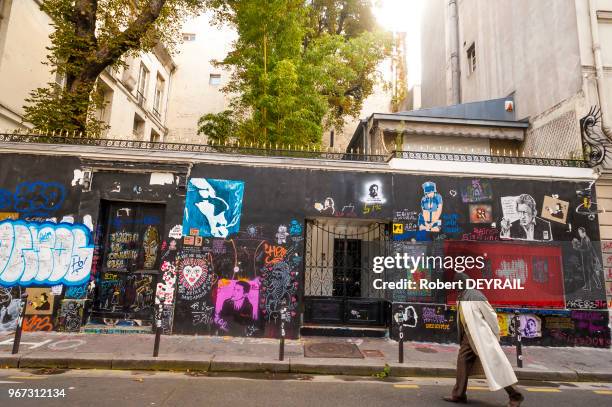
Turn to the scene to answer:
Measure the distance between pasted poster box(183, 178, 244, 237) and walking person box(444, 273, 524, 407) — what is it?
548 cm

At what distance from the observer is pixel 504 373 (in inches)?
177

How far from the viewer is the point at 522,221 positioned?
9.07 metres

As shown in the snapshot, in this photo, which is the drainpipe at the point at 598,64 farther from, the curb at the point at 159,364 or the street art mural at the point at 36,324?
the street art mural at the point at 36,324

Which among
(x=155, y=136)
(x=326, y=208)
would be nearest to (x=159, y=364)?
(x=326, y=208)

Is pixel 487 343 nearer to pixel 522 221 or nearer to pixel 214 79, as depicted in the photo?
pixel 522 221

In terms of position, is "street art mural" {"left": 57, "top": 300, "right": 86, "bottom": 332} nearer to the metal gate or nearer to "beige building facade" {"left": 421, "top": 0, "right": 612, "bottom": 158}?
the metal gate

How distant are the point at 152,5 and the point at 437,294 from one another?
12327mm

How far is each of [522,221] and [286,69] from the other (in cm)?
842

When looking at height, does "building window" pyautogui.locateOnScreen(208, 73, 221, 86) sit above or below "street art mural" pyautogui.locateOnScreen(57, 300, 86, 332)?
above

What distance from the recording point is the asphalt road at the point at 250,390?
15.4 ft

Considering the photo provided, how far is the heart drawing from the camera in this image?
27.5 feet

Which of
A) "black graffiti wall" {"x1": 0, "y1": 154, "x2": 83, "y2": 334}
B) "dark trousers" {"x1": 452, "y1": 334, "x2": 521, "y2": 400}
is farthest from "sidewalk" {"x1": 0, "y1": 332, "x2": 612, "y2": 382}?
"dark trousers" {"x1": 452, "y1": 334, "x2": 521, "y2": 400}

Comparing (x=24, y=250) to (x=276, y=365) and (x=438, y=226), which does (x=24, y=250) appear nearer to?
(x=276, y=365)

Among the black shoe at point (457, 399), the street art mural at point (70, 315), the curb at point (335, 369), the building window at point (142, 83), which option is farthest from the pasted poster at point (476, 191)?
the building window at point (142, 83)
